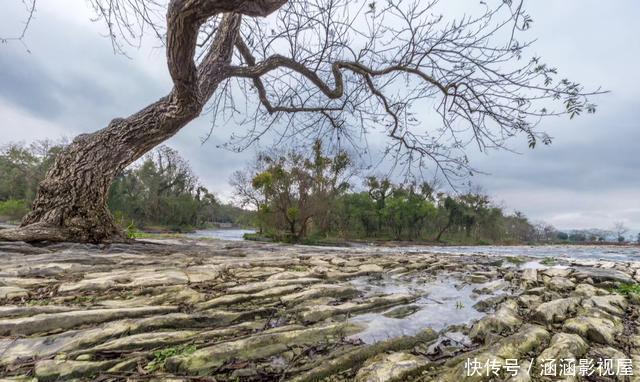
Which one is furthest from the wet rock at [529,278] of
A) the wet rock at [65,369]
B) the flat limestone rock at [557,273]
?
the wet rock at [65,369]

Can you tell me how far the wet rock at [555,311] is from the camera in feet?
6.31

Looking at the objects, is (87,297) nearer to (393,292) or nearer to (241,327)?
(241,327)

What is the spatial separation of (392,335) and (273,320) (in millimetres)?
682

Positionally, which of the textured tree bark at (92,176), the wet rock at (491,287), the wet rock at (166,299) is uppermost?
the textured tree bark at (92,176)

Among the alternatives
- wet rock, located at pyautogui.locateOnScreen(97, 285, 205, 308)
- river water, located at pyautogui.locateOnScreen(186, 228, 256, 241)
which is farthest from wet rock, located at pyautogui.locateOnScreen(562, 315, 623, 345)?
river water, located at pyautogui.locateOnScreen(186, 228, 256, 241)

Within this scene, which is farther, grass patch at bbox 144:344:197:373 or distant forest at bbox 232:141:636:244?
distant forest at bbox 232:141:636:244

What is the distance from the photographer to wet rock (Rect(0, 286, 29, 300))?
5.82 ft

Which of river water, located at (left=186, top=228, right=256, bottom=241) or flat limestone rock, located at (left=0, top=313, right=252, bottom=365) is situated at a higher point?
flat limestone rock, located at (left=0, top=313, right=252, bottom=365)

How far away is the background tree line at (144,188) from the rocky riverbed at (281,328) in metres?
23.4

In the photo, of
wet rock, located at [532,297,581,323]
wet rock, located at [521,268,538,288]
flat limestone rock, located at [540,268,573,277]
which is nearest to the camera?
wet rock, located at [532,297,581,323]

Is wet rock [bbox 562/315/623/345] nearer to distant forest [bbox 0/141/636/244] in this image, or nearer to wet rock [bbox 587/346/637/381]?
wet rock [bbox 587/346/637/381]

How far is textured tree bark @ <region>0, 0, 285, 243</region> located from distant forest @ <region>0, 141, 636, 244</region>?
1460cm

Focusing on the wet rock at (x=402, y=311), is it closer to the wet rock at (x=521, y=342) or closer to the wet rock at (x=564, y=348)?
the wet rock at (x=521, y=342)

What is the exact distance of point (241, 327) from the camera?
61.9 inches
